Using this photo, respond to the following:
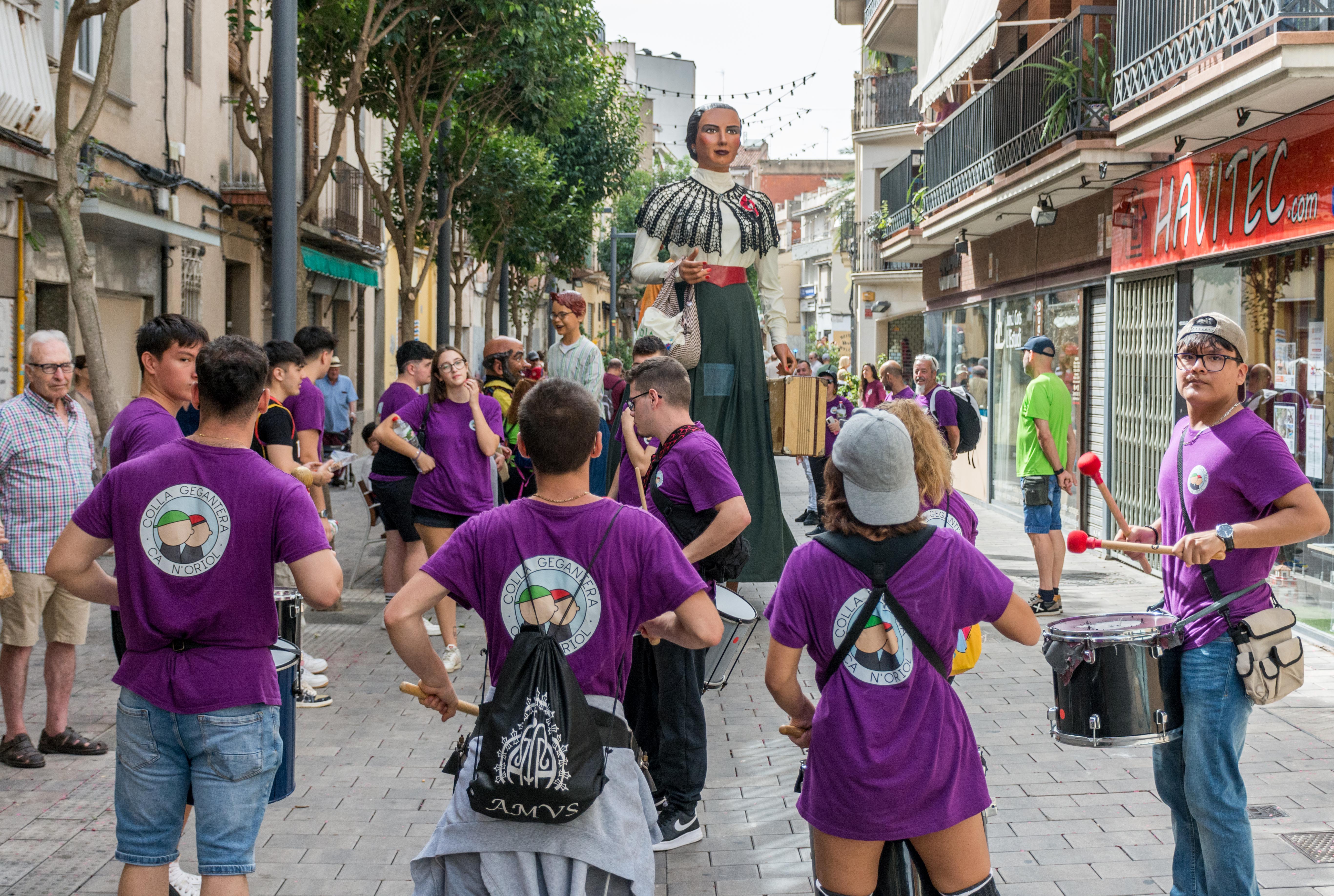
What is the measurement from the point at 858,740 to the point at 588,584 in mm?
706

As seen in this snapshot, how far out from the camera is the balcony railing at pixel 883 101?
32375 mm

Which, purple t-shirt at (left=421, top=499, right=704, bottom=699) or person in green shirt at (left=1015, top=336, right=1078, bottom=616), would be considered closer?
purple t-shirt at (left=421, top=499, right=704, bottom=699)

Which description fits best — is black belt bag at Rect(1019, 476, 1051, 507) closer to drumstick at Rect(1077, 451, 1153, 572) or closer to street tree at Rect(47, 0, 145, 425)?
drumstick at Rect(1077, 451, 1153, 572)

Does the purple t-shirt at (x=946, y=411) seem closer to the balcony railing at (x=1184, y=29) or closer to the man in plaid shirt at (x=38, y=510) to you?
the balcony railing at (x=1184, y=29)

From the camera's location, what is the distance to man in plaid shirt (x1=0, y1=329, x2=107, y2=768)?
5668 mm

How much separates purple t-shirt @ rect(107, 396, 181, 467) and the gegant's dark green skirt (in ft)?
13.9

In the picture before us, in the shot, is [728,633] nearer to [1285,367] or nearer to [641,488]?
[641,488]

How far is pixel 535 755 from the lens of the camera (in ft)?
9.16

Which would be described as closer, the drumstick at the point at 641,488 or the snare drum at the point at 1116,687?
the snare drum at the point at 1116,687

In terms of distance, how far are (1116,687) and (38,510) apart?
175 inches

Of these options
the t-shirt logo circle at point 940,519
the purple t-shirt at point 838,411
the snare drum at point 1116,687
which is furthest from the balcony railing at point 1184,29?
the snare drum at point 1116,687

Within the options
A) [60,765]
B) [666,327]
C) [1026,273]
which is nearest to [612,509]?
[60,765]

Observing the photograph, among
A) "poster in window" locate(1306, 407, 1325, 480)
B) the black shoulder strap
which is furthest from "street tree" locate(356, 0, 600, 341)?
the black shoulder strap

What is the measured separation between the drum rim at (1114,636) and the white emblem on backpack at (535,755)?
5.23 feet
